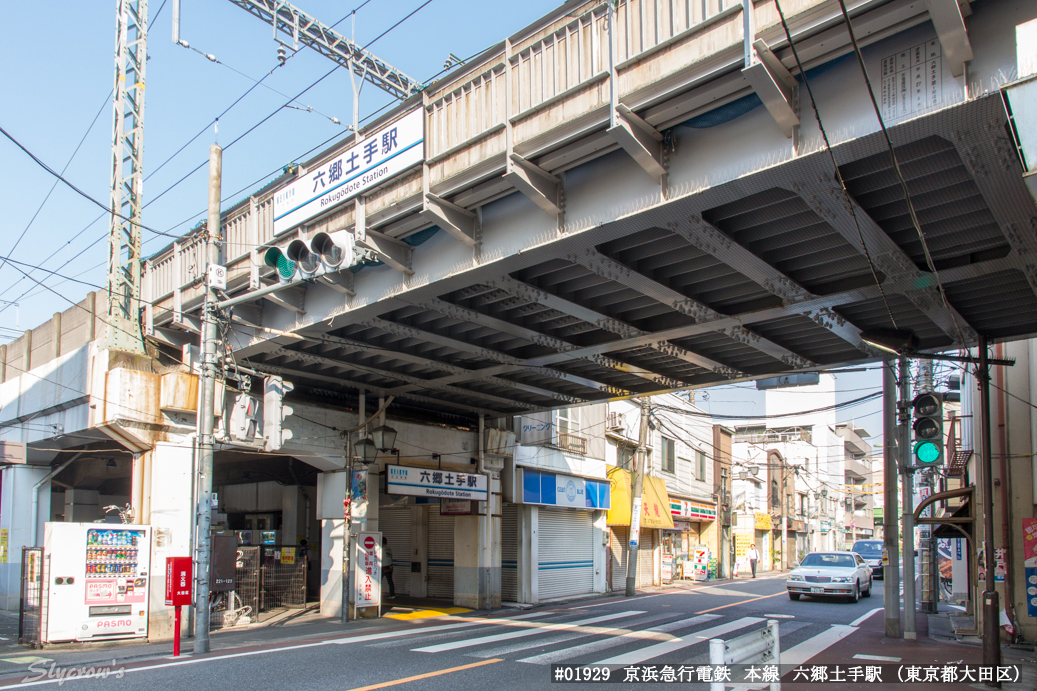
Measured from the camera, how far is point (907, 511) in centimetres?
1523

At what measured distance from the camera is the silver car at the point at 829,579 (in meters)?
22.7

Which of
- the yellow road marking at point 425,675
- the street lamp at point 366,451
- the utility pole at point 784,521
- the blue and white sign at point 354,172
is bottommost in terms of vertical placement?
the utility pole at point 784,521

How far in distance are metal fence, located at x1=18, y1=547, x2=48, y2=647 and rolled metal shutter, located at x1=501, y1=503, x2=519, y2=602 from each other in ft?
41.1

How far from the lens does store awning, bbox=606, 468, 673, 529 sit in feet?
93.8

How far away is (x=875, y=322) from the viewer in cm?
1302

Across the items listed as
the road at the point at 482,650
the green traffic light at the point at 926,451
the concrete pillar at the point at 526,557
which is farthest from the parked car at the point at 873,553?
the green traffic light at the point at 926,451

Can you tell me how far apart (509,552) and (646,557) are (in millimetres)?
10250

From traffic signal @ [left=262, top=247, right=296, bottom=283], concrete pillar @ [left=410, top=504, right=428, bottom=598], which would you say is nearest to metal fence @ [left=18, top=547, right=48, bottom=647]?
traffic signal @ [left=262, top=247, right=296, bottom=283]

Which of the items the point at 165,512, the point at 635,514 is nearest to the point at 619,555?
the point at 635,514

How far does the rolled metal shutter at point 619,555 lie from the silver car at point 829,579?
718 cm

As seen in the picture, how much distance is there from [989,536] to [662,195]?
21.3 feet

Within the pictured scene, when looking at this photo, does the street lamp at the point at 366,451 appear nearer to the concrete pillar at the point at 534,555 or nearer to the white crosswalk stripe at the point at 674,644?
the concrete pillar at the point at 534,555

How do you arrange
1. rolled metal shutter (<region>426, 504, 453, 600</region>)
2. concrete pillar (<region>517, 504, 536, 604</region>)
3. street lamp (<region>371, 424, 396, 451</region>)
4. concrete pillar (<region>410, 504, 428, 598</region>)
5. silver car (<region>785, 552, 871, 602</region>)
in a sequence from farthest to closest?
concrete pillar (<region>410, 504, 428, 598</region>)
rolled metal shutter (<region>426, 504, 453, 600</region>)
concrete pillar (<region>517, 504, 536, 604</region>)
silver car (<region>785, 552, 871, 602</region>)
street lamp (<region>371, 424, 396, 451</region>)

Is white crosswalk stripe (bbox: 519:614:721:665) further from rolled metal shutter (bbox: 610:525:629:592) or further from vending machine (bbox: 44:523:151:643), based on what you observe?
rolled metal shutter (bbox: 610:525:629:592)
